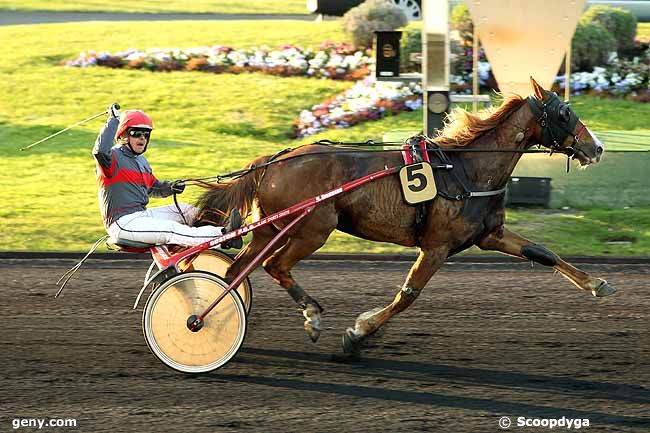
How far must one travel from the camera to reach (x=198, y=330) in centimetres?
595

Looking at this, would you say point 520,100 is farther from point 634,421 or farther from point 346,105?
point 346,105

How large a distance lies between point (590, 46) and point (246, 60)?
532cm

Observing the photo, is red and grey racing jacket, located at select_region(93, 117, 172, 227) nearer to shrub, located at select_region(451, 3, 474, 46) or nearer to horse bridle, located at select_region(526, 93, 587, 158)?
horse bridle, located at select_region(526, 93, 587, 158)

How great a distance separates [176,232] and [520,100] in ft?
7.44

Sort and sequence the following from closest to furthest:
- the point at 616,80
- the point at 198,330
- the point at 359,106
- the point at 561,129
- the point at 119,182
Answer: the point at 198,330
the point at 119,182
the point at 561,129
the point at 359,106
the point at 616,80

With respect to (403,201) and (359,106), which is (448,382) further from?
(359,106)

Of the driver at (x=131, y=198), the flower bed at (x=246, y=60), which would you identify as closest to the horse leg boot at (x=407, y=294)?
the driver at (x=131, y=198)

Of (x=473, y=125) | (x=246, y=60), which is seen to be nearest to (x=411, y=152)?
(x=473, y=125)

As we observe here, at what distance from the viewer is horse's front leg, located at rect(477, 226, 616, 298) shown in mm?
6395

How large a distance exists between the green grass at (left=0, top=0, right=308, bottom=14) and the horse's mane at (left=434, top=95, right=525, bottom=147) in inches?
736

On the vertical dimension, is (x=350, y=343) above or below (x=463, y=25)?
below

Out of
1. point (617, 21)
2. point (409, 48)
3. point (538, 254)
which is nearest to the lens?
point (538, 254)

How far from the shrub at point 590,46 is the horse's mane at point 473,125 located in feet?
29.1

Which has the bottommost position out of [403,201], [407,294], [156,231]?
[407,294]
